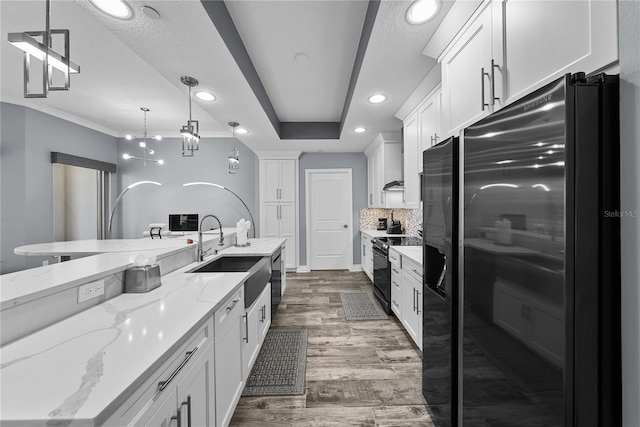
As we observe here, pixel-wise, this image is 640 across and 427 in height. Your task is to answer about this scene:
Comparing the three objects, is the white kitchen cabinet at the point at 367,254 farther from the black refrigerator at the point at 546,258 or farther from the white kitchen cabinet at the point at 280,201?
the black refrigerator at the point at 546,258

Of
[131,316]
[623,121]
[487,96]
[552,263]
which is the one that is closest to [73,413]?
[131,316]

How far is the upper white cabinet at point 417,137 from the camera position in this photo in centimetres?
259

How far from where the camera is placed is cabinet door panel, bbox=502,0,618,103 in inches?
31.9

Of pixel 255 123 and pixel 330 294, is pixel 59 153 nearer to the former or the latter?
pixel 255 123

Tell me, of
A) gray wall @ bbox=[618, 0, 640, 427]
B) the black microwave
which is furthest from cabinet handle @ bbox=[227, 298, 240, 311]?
the black microwave

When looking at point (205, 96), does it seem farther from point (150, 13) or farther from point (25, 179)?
point (25, 179)

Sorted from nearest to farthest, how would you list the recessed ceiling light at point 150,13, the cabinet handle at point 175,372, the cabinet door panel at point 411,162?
the cabinet handle at point 175,372
the recessed ceiling light at point 150,13
the cabinet door panel at point 411,162

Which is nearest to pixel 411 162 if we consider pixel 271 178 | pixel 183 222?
pixel 271 178

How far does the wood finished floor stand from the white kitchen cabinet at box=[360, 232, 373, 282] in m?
1.44

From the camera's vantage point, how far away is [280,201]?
5738 mm

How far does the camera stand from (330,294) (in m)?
4.31

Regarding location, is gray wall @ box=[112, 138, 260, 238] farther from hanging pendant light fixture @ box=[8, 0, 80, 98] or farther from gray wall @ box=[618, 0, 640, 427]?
gray wall @ box=[618, 0, 640, 427]

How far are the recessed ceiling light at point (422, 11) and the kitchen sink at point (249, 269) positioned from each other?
2013 mm

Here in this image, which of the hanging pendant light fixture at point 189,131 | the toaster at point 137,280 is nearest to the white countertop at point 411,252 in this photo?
the toaster at point 137,280
